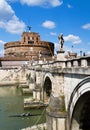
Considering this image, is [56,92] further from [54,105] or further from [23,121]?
[23,121]

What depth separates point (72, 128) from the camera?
12.8 metres

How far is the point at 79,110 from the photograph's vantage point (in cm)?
1234

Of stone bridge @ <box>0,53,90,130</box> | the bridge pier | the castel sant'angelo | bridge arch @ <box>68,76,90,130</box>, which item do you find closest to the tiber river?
the bridge pier

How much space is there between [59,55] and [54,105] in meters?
2.96

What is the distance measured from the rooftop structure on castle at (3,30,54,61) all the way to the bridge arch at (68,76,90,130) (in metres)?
48.2

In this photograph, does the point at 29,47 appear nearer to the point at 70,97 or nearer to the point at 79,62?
the point at 70,97

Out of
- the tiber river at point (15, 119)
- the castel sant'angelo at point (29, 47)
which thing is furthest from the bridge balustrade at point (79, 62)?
the castel sant'angelo at point (29, 47)

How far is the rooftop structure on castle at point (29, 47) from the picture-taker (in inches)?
2420

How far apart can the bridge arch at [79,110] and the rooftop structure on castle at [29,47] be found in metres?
48.2

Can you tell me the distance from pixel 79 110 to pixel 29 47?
50937mm

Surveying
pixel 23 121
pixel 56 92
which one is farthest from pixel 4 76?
pixel 56 92

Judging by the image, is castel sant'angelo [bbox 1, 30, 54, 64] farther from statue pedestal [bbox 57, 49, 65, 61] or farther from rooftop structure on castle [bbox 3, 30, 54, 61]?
statue pedestal [bbox 57, 49, 65, 61]

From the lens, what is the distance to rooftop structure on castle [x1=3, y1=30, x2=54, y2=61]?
6147cm

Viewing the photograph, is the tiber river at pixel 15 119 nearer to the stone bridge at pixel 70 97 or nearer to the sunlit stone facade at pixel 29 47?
the stone bridge at pixel 70 97
